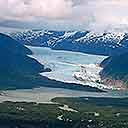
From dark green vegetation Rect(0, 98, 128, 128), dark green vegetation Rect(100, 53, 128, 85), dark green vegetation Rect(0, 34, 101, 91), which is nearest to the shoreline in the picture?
dark green vegetation Rect(100, 53, 128, 85)

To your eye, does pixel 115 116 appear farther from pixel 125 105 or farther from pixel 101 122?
pixel 125 105

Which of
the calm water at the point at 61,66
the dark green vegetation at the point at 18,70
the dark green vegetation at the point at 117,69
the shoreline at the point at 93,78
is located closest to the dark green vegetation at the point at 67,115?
the dark green vegetation at the point at 18,70

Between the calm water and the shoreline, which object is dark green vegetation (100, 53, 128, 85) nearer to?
the shoreline

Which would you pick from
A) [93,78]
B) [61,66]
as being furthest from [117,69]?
[61,66]

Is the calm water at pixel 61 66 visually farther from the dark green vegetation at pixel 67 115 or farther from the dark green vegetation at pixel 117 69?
the dark green vegetation at pixel 67 115

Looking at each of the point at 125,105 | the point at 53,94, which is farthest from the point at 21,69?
the point at 125,105

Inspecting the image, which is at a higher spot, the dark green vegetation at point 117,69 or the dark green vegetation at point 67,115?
the dark green vegetation at point 117,69
